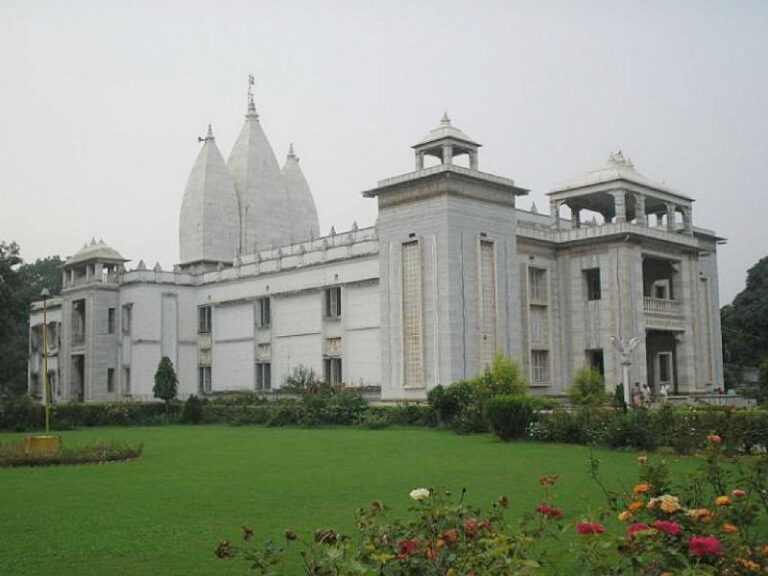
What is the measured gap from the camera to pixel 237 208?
48.5m

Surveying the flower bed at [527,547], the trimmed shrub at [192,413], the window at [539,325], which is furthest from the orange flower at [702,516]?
the trimmed shrub at [192,413]

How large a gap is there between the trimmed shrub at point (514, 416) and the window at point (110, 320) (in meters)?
28.8

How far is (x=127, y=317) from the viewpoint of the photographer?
44.9m

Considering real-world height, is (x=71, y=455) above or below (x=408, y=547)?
below

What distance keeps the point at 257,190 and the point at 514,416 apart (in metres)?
30.2

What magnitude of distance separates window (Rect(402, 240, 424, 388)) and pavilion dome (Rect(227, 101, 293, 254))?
1647 cm

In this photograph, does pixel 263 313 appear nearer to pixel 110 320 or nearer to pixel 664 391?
pixel 110 320

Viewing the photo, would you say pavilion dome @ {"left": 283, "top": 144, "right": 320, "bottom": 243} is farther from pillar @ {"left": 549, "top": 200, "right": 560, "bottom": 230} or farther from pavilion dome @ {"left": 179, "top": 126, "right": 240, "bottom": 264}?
pillar @ {"left": 549, "top": 200, "right": 560, "bottom": 230}

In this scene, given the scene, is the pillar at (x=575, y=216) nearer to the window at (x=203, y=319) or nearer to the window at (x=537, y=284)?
the window at (x=537, y=284)

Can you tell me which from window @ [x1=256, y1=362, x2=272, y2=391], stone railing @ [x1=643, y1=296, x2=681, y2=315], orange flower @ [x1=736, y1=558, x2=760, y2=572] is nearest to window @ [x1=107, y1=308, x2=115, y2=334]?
window @ [x1=256, y1=362, x2=272, y2=391]

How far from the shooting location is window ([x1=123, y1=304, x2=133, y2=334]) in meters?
44.6

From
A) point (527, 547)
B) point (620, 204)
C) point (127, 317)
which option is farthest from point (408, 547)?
point (127, 317)

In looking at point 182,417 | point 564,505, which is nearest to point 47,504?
point 564,505

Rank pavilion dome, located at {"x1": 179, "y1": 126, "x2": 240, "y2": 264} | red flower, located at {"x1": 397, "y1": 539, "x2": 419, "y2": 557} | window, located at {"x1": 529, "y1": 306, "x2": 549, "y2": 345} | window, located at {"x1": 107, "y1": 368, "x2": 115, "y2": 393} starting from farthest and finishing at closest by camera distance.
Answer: pavilion dome, located at {"x1": 179, "y1": 126, "x2": 240, "y2": 264} < window, located at {"x1": 107, "y1": 368, "x2": 115, "y2": 393} < window, located at {"x1": 529, "y1": 306, "x2": 549, "y2": 345} < red flower, located at {"x1": 397, "y1": 539, "x2": 419, "y2": 557}
